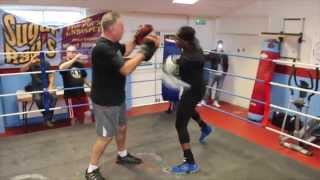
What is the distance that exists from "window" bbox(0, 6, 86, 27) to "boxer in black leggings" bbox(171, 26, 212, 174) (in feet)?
10.0

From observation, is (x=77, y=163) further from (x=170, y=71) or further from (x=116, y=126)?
(x=170, y=71)

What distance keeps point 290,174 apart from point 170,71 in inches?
59.5

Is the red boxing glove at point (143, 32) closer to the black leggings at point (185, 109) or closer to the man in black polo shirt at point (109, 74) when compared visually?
the man in black polo shirt at point (109, 74)

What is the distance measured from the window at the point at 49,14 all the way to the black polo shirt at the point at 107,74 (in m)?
2.91

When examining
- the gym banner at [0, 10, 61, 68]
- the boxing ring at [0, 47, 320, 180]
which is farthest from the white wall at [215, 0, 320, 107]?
the gym banner at [0, 10, 61, 68]

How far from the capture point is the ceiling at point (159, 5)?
15.2ft

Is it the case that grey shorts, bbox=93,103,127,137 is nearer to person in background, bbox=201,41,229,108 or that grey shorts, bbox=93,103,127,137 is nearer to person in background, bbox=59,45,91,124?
person in background, bbox=59,45,91,124

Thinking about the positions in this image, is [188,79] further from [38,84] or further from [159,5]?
[159,5]

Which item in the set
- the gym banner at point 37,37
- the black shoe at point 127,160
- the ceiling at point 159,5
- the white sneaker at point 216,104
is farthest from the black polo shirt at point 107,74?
the white sneaker at point 216,104

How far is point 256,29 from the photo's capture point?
19.3 feet

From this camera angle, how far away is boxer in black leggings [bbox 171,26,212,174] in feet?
8.83

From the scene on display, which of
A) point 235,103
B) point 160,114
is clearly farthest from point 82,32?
point 235,103

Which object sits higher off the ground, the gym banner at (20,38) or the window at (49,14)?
the window at (49,14)

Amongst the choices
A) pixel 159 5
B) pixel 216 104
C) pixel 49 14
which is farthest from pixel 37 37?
pixel 216 104
